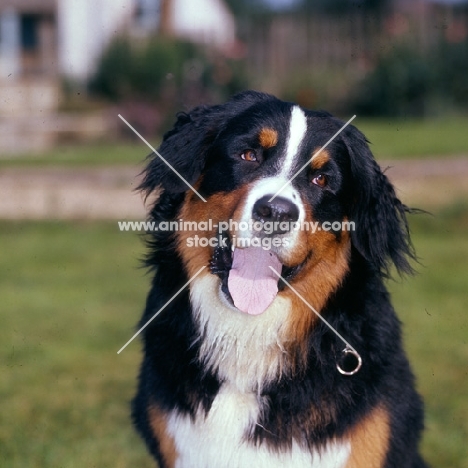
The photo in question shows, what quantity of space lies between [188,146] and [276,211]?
2.31 feet

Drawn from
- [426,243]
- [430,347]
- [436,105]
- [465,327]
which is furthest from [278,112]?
[436,105]

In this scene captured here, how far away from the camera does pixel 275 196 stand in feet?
10.8

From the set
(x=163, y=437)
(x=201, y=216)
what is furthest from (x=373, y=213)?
(x=163, y=437)

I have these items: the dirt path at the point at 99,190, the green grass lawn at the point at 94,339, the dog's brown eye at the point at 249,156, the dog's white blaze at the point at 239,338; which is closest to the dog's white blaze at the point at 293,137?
the dog's brown eye at the point at 249,156

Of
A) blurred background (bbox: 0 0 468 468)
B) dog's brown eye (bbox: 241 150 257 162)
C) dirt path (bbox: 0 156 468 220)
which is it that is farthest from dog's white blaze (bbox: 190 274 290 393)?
dirt path (bbox: 0 156 468 220)

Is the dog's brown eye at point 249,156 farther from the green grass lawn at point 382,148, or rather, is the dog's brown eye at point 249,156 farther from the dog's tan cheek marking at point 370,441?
the green grass lawn at point 382,148

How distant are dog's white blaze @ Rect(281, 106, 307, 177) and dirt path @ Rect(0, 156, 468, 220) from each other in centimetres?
733

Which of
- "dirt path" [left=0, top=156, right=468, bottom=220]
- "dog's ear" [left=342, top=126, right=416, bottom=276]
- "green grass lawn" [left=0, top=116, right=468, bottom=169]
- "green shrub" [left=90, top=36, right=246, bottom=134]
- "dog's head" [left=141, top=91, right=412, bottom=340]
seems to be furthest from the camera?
"green shrub" [left=90, top=36, right=246, bottom=134]

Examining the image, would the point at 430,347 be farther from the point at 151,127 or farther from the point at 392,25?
the point at 392,25

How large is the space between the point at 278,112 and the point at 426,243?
23.4 feet

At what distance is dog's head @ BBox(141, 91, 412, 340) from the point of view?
11.3ft

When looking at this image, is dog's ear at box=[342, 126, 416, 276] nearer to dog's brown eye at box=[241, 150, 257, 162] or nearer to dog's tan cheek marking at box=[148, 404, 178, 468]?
dog's brown eye at box=[241, 150, 257, 162]

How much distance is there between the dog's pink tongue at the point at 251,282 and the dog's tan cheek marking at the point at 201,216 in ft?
0.50

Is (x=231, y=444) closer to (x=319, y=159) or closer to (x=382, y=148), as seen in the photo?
(x=319, y=159)
